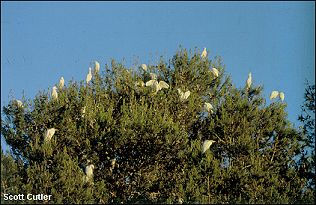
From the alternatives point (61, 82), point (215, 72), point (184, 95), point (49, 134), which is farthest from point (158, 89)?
point (49, 134)

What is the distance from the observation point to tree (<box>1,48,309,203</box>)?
55.4ft

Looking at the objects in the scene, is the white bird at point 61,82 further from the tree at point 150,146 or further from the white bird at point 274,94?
the white bird at point 274,94

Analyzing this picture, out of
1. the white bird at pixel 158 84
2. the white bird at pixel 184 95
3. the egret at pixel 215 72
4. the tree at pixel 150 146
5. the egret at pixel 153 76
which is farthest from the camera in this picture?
the egret at pixel 215 72

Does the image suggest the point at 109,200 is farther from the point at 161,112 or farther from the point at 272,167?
the point at 272,167

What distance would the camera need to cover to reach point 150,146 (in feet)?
59.9

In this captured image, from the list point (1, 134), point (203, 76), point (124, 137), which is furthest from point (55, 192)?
point (203, 76)

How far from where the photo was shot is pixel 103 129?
723 inches

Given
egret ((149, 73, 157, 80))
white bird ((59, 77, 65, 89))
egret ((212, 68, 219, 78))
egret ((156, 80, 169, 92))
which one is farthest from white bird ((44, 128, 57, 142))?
egret ((212, 68, 219, 78))

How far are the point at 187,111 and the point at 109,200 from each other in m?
4.43

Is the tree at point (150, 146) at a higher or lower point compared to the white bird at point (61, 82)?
lower

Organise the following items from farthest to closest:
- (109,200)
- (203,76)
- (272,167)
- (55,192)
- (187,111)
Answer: (203,76)
(187,111)
(272,167)
(109,200)
(55,192)

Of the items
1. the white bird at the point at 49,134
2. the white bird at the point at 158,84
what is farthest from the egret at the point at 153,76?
the white bird at the point at 49,134

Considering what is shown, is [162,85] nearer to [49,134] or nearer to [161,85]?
[161,85]

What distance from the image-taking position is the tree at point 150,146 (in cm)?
1688
